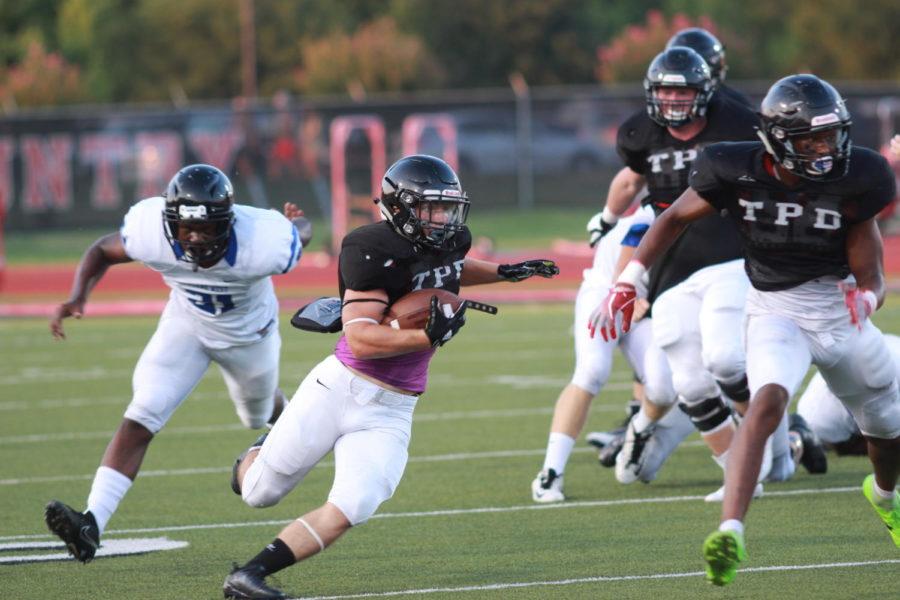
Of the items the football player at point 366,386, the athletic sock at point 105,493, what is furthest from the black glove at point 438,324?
the athletic sock at point 105,493

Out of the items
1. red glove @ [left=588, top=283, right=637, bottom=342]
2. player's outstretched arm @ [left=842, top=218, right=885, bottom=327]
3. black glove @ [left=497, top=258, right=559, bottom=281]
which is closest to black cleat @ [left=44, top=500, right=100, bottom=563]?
black glove @ [left=497, top=258, right=559, bottom=281]

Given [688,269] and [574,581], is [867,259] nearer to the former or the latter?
[574,581]

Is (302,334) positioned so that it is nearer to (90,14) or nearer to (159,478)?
(159,478)

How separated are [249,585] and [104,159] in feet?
68.5

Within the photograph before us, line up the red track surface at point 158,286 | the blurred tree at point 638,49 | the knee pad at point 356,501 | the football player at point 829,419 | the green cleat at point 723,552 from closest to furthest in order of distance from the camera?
1. the green cleat at point 723,552
2. the knee pad at point 356,501
3. the football player at point 829,419
4. the red track surface at point 158,286
5. the blurred tree at point 638,49

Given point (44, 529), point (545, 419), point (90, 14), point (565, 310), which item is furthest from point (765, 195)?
point (90, 14)

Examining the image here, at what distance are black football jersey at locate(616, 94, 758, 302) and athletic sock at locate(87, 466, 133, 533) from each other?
278 cm

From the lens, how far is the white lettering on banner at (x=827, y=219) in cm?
569

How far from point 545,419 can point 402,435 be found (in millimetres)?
4460

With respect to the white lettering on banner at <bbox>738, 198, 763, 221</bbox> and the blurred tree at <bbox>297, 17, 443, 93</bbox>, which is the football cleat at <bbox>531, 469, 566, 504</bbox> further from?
the blurred tree at <bbox>297, 17, 443, 93</bbox>

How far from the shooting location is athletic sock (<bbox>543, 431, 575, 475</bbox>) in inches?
294

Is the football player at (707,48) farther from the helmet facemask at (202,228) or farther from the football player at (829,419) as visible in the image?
the helmet facemask at (202,228)

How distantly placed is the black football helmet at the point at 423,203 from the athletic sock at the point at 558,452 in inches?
81.3

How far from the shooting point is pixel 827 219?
5699 mm
